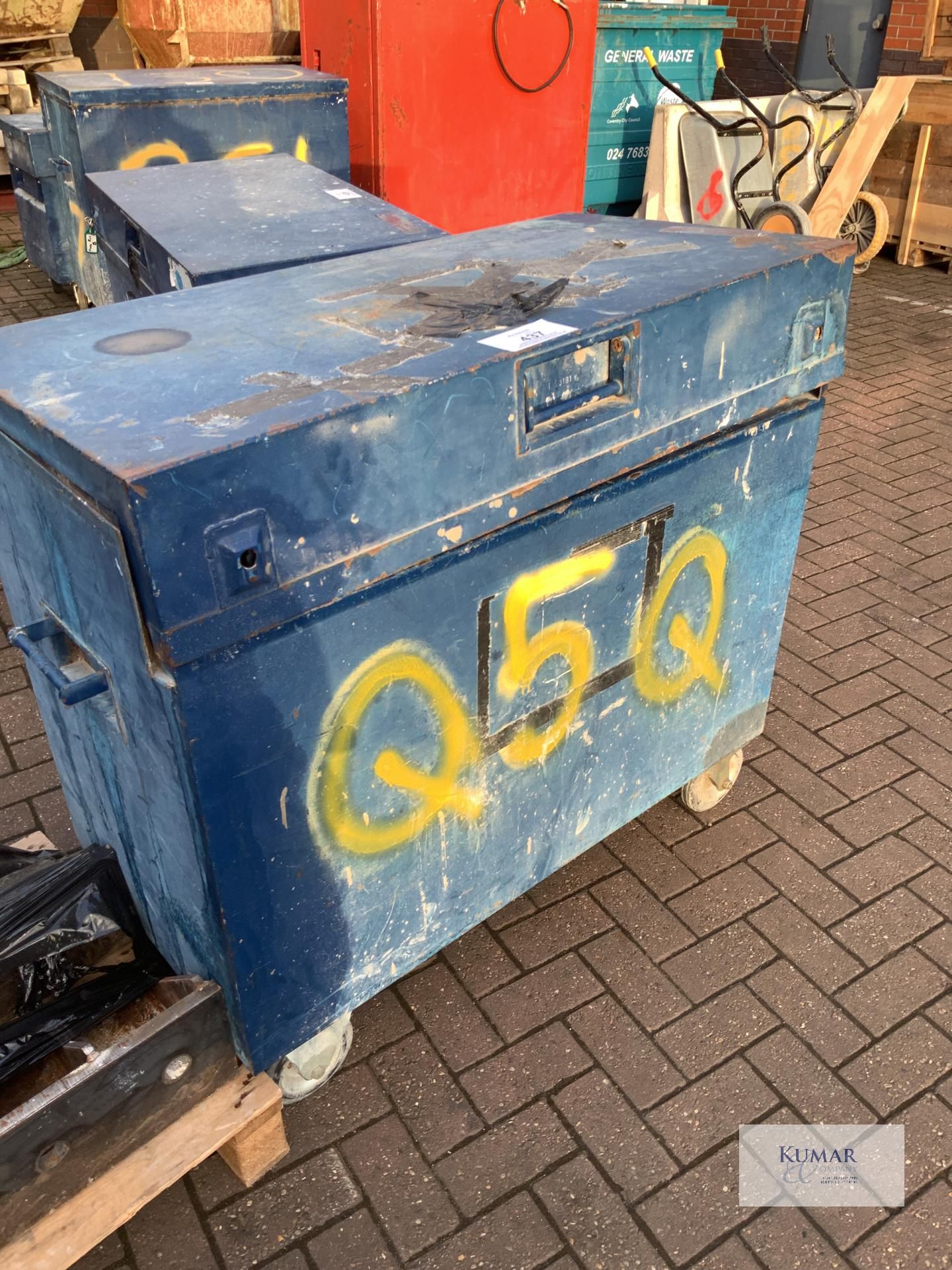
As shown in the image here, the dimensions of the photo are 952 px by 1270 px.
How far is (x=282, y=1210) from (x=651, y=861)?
1.26 metres

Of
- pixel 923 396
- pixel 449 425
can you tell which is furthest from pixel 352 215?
pixel 923 396

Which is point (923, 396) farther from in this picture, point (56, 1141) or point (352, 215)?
point (56, 1141)

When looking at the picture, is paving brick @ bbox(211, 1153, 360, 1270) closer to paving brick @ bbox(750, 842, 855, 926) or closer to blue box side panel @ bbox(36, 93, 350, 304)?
paving brick @ bbox(750, 842, 855, 926)

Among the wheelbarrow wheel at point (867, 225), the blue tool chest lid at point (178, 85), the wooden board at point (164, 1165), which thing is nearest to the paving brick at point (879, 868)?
the wooden board at point (164, 1165)

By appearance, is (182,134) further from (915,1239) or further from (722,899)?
(915,1239)

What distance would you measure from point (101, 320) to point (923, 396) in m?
4.89

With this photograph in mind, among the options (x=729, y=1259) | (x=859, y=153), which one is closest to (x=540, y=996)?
(x=729, y=1259)

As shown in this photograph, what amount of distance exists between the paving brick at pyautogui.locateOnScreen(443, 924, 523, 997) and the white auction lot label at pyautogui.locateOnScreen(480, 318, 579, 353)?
4.86 ft

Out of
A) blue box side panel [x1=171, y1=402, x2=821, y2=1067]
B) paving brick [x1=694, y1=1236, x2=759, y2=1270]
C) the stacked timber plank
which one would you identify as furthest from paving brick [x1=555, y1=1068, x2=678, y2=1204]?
the stacked timber plank

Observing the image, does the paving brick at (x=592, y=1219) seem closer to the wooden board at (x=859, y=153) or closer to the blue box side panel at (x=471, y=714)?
the blue box side panel at (x=471, y=714)

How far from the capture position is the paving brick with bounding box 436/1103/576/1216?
2.02 metres

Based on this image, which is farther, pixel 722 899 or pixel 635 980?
pixel 722 899

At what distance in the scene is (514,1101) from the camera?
219cm

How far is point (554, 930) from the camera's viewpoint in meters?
2.58
